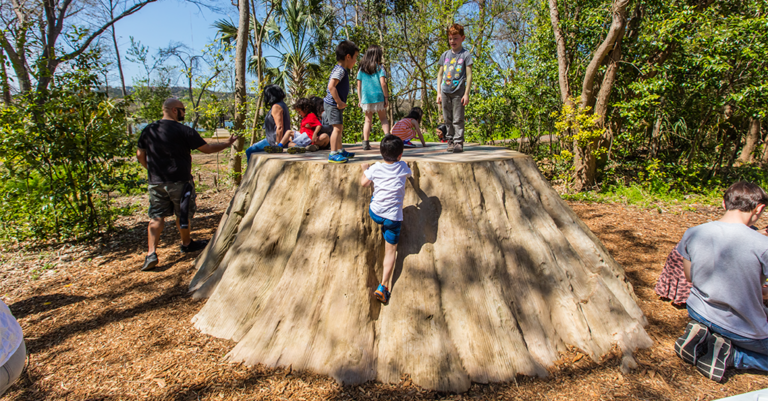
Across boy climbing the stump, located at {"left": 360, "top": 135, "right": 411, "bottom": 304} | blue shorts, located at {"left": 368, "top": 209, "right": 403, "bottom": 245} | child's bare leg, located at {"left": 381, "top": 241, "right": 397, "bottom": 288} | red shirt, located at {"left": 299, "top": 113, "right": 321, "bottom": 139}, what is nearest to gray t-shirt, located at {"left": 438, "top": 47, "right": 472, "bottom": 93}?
red shirt, located at {"left": 299, "top": 113, "right": 321, "bottom": 139}

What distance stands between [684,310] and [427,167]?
107 inches

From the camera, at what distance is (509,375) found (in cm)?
254

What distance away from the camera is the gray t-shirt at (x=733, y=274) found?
2498 mm

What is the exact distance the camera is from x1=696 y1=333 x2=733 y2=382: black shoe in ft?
8.39

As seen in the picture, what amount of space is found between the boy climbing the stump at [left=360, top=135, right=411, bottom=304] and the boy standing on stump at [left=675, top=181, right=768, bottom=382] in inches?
83.3

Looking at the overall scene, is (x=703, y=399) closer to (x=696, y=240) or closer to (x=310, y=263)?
(x=696, y=240)

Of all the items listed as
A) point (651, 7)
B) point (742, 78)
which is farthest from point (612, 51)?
point (742, 78)

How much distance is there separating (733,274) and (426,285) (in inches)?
81.1

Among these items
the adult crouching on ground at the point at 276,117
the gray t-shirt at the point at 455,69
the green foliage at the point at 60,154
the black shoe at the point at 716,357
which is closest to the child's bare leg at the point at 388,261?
the black shoe at the point at 716,357

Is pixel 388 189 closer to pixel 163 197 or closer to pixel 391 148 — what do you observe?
pixel 391 148

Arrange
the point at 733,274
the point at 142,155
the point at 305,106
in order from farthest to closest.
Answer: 1. the point at 305,106
2. the point at 142,155
3. the point at 733,274

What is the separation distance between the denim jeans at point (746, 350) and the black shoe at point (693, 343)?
76 mm

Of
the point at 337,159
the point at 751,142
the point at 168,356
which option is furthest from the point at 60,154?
the point at 751,142

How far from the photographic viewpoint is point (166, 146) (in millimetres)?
4203
